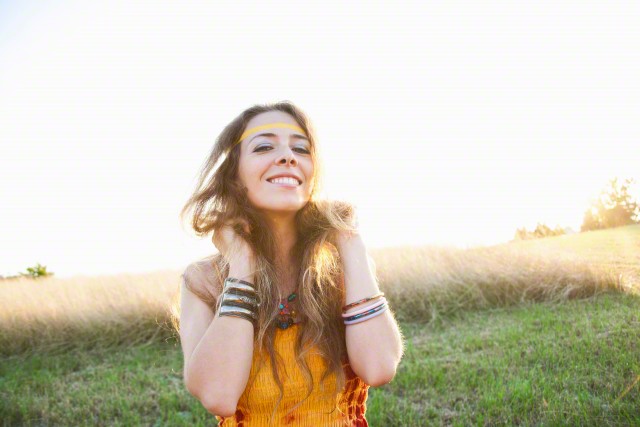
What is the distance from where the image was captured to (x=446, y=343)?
5344 mm

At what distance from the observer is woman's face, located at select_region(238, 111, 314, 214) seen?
2137 mm

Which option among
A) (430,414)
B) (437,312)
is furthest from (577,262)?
(430,414)

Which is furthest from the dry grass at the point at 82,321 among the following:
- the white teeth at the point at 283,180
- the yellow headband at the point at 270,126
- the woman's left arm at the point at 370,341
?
the woman's left arm at the point at 370,341

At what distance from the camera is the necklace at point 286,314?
80.8 inches

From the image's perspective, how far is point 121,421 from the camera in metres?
4.07

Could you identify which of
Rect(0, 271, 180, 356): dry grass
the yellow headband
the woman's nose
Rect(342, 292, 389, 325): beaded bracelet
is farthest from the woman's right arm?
Rect(0, 271, 180, 356): dry grass

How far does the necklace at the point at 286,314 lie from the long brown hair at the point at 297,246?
0.03 m

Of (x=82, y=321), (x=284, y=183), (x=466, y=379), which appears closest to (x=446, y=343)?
(x=466, y=379)

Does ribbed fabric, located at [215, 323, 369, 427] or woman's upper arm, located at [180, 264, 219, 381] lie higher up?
woman's upper arm, located at [180, 264, 219, 381]

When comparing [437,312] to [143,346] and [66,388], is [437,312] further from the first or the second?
[66,388]

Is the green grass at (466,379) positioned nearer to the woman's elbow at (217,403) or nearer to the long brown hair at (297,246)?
the long brown hair at (297,246)

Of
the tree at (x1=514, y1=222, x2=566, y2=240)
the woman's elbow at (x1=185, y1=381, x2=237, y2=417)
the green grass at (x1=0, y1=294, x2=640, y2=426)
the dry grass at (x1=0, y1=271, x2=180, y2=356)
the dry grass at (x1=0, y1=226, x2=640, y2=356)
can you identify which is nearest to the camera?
the woman's elbow at (x1=185, y1=381, x2=237, y2=417)

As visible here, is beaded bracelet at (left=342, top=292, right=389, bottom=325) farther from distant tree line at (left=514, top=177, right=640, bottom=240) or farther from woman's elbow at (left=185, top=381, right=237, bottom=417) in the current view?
distant tree line at (left=514, top=177, right=640, bottom=240)

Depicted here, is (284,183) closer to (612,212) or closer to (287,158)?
(287,158)
